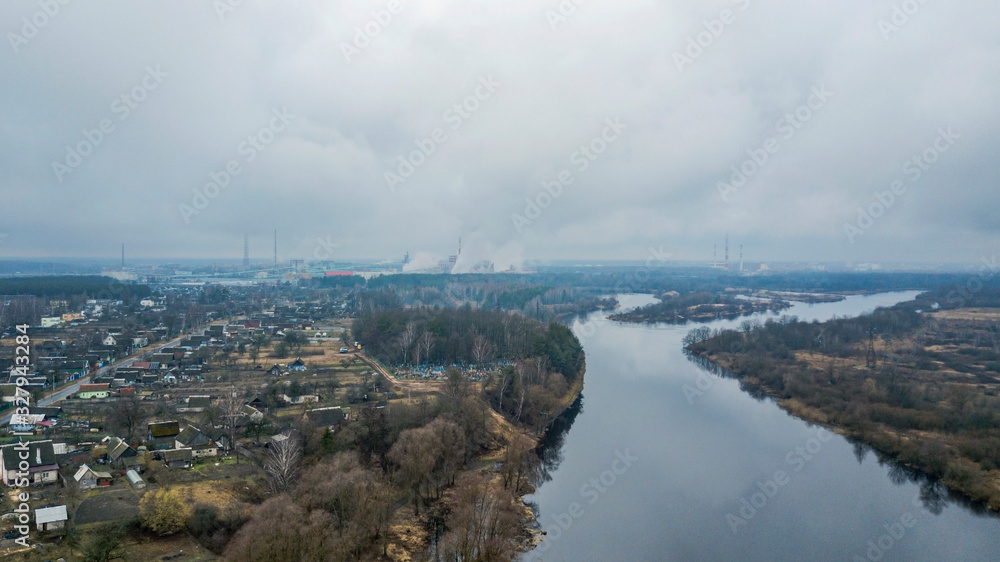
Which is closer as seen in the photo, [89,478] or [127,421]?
[89,478]

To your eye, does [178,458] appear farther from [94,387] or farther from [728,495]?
[728,495]

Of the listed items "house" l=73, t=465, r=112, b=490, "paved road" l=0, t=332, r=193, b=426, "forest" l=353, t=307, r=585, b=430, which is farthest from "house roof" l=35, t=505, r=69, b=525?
"forest" l=353, t=307, r=585, b=430

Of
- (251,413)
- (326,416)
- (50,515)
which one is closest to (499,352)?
(326,416)

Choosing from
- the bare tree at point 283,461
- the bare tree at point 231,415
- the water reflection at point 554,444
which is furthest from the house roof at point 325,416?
the water reflection at point 554,444

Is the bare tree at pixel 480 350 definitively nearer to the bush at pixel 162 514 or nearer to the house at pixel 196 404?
the house at pixel 196 404

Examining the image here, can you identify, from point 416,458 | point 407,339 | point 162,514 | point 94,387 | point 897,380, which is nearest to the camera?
point 162,514

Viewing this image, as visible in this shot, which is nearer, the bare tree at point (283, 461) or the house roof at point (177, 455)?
the bare tree at point (283, 461)
